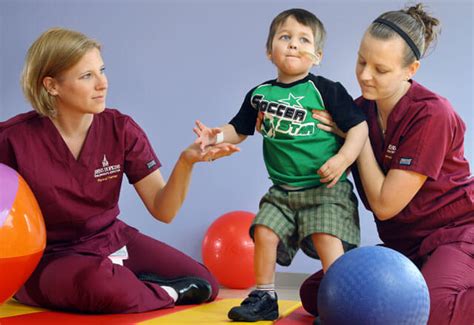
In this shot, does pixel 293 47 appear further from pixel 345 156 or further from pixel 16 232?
pixel 16 232

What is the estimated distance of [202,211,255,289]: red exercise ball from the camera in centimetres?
476

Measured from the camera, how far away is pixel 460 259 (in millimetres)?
2480

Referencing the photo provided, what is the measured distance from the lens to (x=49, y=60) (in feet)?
9.27

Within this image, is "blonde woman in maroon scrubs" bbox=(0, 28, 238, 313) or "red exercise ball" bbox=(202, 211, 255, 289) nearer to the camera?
"blonde woman in maroon scrubs" bbox=(0, 28, 238, 313)

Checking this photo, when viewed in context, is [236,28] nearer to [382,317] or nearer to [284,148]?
[284,148]

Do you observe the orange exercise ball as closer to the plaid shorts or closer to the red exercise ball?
the plaid shorts

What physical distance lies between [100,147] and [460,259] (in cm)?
149

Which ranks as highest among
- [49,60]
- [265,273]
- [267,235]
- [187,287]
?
[49,60]

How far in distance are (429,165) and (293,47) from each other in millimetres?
669

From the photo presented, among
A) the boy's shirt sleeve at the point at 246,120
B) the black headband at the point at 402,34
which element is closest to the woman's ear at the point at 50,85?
the boy's shirt sleeve at the point at 246,120

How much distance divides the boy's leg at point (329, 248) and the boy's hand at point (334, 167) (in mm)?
227

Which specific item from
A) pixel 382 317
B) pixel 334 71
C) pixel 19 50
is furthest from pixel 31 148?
pixel 19 50

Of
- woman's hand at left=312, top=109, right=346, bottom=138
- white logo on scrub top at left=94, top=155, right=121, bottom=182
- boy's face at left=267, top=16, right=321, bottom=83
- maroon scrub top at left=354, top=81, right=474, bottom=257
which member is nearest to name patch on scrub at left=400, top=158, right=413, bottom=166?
maroon scrub top at left=354, top=81, right=474, bottom=257

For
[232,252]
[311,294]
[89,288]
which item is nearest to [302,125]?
[311,294]
